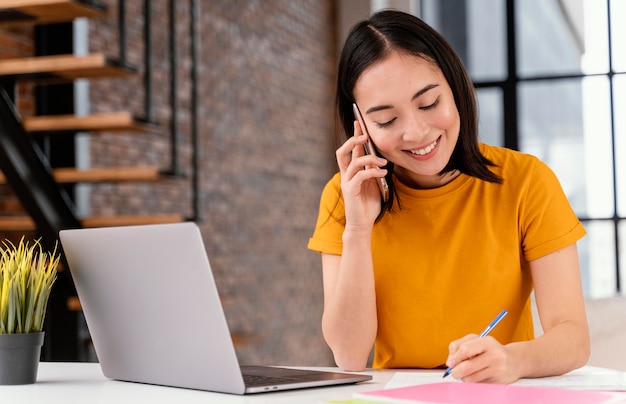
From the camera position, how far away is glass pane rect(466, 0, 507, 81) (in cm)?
638

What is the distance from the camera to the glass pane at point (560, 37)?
6.14m

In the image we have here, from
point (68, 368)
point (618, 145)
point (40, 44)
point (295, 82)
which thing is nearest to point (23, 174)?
point (40, 44)

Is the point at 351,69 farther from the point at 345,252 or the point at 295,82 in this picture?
the point at 295,82

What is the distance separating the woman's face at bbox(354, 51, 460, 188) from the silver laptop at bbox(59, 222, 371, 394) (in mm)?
500

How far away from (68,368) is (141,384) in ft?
1.03

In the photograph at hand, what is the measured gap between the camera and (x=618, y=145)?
19.7 feet

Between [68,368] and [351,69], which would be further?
[351,69]

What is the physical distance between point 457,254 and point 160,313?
2.42ft

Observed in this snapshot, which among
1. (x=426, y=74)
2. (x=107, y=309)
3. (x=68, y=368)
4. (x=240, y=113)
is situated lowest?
(x=68, y=368)

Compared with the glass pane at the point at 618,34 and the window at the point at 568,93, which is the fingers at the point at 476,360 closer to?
the window at the point at 568,93

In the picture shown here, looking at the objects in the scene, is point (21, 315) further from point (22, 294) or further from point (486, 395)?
point (486, 395)

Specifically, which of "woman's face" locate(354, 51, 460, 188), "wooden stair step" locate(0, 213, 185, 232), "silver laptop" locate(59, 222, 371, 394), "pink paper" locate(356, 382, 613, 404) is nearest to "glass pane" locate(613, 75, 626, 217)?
"wooden stair step" locate(0, 213, 185, 232)

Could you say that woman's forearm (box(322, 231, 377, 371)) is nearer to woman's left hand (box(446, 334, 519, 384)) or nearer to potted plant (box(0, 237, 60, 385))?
woman's left hand (box(446, 334, 519, 384))

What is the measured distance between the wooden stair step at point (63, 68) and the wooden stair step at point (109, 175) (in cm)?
38
